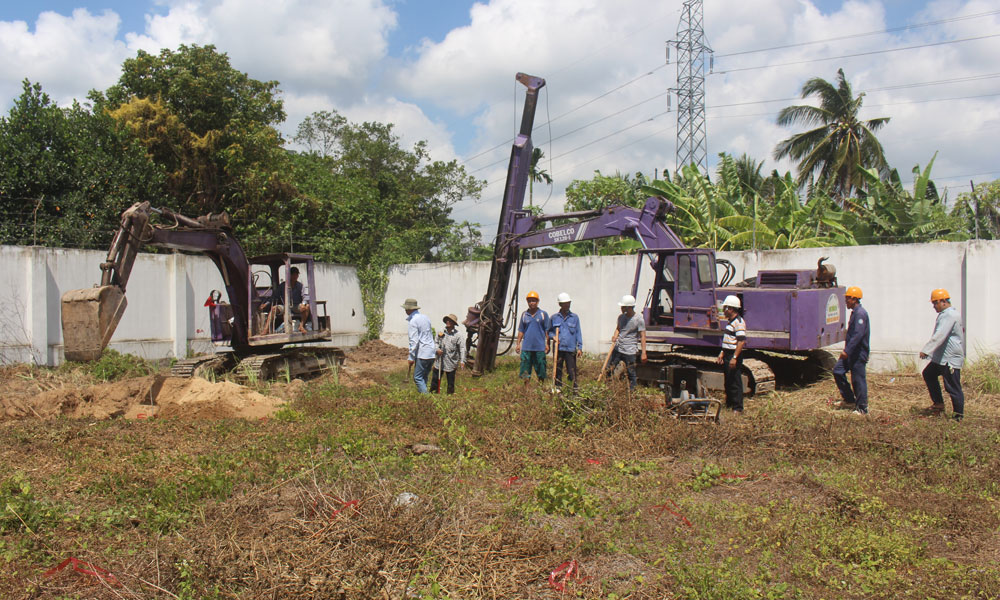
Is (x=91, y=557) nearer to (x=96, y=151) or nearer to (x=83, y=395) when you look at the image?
(x=83, y=395)

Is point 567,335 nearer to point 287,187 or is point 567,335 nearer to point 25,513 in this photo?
point 25,513

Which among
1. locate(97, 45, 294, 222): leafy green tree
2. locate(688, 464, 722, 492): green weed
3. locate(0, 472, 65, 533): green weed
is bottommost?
locate(688, 464, 722, 492): green weed

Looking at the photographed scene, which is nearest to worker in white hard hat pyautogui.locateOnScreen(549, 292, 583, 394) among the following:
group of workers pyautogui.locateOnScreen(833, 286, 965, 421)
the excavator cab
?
group of workers pyautogui.locateOnScreen(833, 286, 965, 421)

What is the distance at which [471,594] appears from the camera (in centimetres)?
376

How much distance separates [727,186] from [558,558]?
1856 centimetres

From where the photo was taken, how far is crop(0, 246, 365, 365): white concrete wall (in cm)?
1362

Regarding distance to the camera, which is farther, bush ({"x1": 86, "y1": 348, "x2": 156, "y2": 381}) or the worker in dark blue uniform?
bush ({"x1": 86, "y1": 348, "x2": 156, "y2": 381})

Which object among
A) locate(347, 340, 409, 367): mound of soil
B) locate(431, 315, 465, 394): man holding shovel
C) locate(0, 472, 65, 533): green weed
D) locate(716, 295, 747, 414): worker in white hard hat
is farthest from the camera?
locate(347, 340, 409, 367): mound of soil

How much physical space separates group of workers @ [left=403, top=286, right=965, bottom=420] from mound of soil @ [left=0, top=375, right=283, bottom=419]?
7.82ft

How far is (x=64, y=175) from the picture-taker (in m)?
17.3

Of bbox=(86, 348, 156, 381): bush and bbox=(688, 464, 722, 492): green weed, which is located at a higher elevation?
bbox=(86, 348, 156, 381): bush

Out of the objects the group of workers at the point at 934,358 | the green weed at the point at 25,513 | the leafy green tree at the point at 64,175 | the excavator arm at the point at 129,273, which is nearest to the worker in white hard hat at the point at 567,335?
the group of workers at the point at 934,358

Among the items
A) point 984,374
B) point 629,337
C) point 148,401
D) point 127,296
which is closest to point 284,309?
point 148,401

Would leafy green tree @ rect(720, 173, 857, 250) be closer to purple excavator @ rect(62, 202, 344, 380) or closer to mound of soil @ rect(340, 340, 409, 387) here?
mound of soil @ rect(340, 340, 409, 387)
